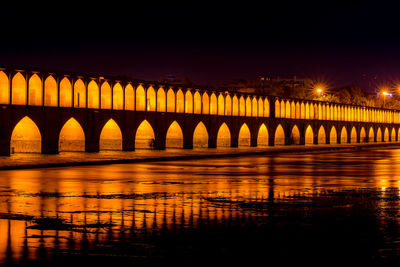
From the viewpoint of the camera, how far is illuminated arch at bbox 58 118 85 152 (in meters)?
40.5

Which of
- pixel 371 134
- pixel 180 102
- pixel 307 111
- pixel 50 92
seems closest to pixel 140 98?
pixel 180 102

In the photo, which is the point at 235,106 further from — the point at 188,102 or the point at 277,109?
the point at 277,109

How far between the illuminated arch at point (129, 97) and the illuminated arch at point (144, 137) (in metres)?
1.81

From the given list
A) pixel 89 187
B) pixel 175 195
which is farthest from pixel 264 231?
pixel 89 187

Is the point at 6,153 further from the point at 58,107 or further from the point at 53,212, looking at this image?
the point at 53,212

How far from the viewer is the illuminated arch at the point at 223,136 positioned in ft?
177

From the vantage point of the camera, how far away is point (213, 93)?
5384cm

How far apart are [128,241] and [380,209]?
4.74m

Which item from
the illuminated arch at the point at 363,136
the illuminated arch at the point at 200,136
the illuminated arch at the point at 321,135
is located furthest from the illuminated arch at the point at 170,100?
the illuminated arch at the point at 363,136

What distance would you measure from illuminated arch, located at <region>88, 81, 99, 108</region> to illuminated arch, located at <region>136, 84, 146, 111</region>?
14.0 ft

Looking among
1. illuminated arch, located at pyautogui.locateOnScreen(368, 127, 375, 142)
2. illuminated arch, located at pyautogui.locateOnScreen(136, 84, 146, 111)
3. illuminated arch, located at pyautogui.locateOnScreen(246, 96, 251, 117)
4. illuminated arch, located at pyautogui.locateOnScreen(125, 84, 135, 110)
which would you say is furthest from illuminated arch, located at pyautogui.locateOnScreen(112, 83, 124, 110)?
illuminated arch, located at pyautogui.locateOnScreen(368, 127, 375, 142)

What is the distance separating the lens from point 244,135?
57625mm

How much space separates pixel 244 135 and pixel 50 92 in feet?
74.1

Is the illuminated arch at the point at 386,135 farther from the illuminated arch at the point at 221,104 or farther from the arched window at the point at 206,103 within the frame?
the arched window at the point at 206,103
